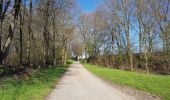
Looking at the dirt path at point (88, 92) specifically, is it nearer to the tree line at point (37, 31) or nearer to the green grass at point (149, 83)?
the green grass at point (149, 83)

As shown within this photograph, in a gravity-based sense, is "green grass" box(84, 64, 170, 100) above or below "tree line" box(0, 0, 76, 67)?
below

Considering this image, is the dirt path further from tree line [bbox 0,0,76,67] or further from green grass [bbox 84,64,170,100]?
tree line [bbox 0,0,76,67]

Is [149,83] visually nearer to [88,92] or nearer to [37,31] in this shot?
[88,92]

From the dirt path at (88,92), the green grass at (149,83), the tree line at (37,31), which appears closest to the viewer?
the dirt path at (88,92)

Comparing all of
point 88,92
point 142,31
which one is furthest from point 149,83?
point 142,31

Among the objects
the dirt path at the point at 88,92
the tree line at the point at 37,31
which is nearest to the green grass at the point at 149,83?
the dirt path at the point at 88,92

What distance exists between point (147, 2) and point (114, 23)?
8.91 meters

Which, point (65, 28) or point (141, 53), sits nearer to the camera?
point (141, 53)

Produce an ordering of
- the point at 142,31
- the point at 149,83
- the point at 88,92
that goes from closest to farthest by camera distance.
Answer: the point at 88,92, the point at 149,83, the point at 142,31

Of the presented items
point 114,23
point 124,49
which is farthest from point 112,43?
point 114,23

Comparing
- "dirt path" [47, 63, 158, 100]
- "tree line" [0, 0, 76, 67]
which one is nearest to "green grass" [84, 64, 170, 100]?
"dirt path" [47, 63, 158, 100]

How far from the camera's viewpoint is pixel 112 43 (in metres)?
55.5

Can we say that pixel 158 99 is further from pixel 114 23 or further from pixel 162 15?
pixel 114 23

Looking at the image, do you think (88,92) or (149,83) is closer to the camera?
(88,92)
